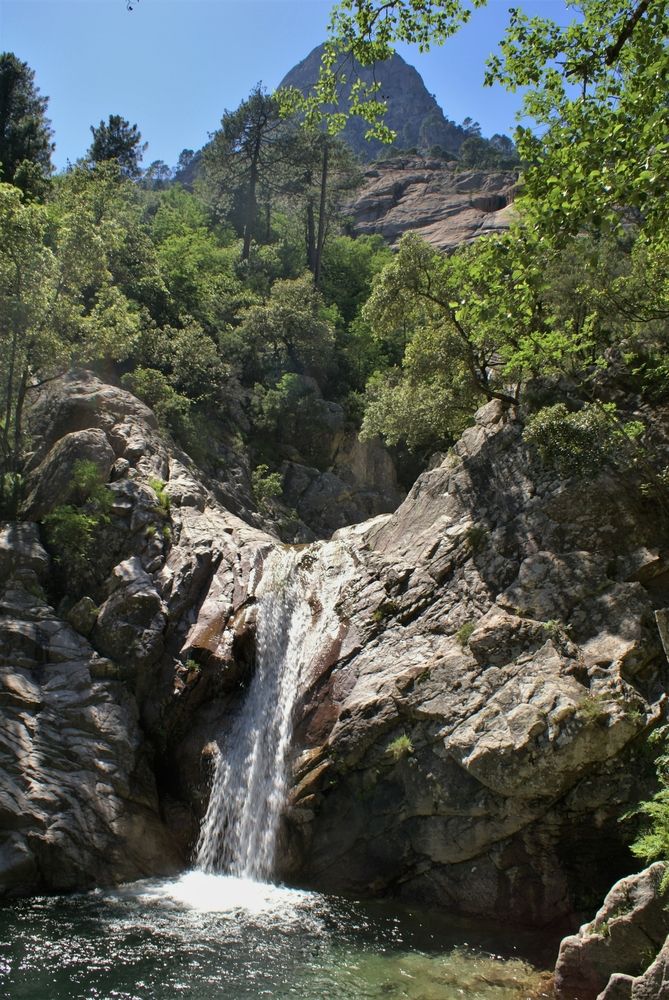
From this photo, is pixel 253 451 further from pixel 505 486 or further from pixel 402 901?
pixel 402 901

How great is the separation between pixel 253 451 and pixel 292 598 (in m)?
15.5

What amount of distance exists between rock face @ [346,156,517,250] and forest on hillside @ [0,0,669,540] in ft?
41.3

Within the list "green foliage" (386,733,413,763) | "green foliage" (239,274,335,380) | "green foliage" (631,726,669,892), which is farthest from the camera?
"green foliage" (239,274,335,380)

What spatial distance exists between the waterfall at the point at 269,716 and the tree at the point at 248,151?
34.3 m

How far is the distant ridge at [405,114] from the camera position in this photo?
137 meters

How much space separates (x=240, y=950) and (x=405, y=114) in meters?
171

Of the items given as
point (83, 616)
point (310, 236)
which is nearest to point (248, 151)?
point (310, 236)

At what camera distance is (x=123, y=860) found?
14.7 meters

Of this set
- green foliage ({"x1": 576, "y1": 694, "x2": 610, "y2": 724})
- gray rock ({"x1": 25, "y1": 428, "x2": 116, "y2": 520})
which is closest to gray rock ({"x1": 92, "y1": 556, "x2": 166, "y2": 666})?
gray rock ({"x1": 25, "y1": 428, "x2": 116, "y2": 520})

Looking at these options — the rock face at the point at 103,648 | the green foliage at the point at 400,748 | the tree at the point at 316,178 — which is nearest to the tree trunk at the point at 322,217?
the tree at the point at 316,178

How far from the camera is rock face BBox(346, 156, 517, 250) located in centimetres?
6294

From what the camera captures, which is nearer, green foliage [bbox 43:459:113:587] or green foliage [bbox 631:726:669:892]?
green foliage [bbox 631:726:669:892]

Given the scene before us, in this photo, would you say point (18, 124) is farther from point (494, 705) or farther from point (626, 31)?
point (494, 705)

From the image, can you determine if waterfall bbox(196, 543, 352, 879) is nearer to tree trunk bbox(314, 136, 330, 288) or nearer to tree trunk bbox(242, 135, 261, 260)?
tree trunk bbox(314, 136, 330, 288)
